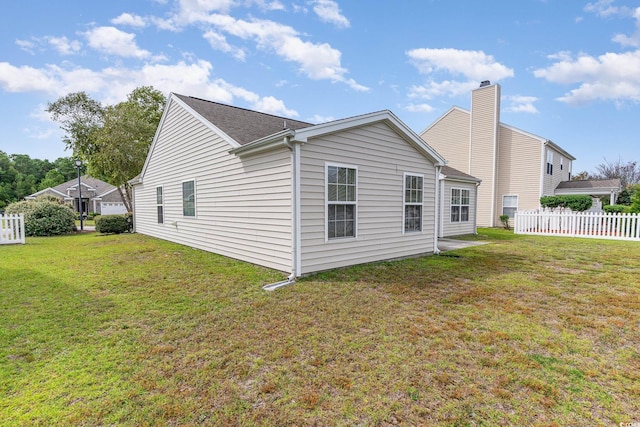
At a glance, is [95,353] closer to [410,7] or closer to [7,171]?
[410,7]

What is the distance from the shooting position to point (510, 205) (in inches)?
731

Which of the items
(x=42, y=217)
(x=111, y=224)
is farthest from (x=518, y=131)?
(x=42, y=217)

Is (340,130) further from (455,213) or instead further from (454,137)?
(454,137)

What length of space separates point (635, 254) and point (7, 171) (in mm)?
70210

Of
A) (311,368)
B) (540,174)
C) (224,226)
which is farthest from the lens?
(540,174)

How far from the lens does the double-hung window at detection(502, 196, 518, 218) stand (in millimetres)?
18377

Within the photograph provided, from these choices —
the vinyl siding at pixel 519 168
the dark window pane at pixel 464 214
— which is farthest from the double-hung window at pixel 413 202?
the vinyl siding at pixel 519 168

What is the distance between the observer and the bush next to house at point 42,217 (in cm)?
1433

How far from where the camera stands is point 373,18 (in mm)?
10836

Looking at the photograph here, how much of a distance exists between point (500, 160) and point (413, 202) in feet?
46.4

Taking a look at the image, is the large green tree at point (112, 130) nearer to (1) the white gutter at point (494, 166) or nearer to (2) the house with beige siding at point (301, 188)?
(2) the house with beige siding at point (301, 188)

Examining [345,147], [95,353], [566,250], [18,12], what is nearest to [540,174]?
[566,250]

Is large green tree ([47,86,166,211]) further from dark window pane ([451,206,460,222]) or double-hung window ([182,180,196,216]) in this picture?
dark window pane ([451,206,460,222])

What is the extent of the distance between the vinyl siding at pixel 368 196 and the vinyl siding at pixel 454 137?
13053mm
